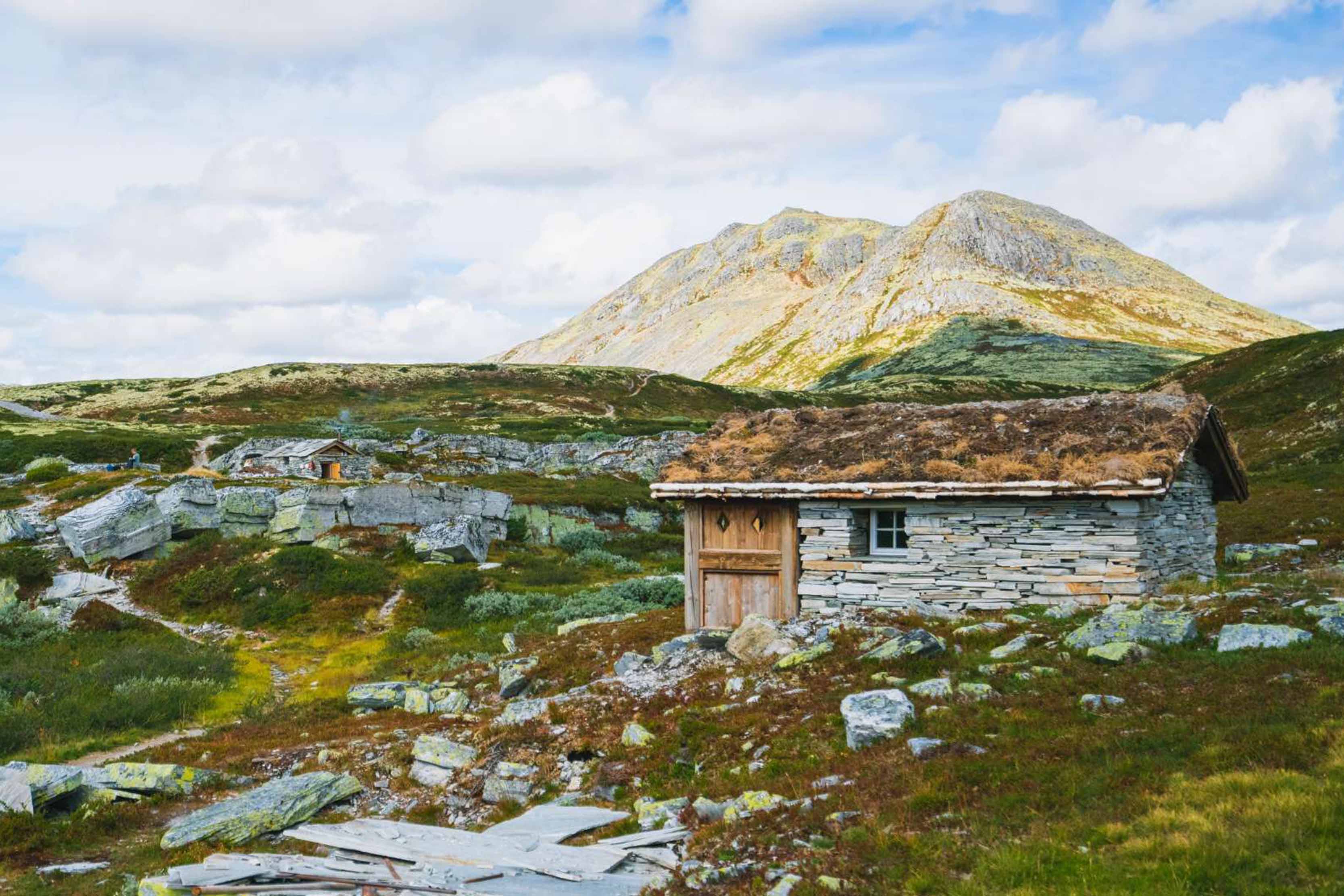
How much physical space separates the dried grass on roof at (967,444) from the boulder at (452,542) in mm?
17242

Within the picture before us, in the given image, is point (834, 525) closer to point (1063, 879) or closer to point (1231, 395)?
point (1063, 879)

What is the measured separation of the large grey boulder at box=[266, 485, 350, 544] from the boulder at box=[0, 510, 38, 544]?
9508mm

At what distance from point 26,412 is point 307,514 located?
87.7 m

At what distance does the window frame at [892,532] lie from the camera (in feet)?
63.4

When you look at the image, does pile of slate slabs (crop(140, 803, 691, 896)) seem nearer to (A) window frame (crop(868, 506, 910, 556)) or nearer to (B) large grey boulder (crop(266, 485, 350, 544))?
(A) window frame (crop(868, 506, 910, 556))

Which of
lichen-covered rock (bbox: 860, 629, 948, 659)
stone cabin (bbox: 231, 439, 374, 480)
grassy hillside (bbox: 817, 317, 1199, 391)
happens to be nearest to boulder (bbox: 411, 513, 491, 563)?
stone cabin (bbox: 231, 439, 374, 480)

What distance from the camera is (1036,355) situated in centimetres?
16962

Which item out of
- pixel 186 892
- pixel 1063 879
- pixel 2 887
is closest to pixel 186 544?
pixel 2 887

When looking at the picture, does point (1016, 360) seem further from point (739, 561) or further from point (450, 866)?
point (450, 866)

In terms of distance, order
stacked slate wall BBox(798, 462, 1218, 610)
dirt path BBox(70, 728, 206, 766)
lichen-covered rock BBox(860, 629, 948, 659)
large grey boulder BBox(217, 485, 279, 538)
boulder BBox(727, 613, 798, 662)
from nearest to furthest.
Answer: lichen-covered rock BBox(860, 629, 948, 659) < dirt path BBox(70, 728, 206, 766) < boulder BBox(727, 613, 798, 662) < stacked slate wall BBox(798, 462, 1218, 610) < large grey boulder BBox(217, 485, 279, 538)

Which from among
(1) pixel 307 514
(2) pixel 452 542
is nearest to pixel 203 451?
(1) pixel 307 514

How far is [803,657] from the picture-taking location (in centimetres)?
1530

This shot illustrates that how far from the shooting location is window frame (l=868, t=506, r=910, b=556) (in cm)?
1933

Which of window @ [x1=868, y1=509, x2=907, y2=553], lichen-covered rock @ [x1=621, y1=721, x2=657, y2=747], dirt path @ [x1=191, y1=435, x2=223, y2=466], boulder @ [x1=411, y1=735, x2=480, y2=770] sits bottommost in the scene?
boulder @ [x1=411, y1=735, x2=480, y2=770]
